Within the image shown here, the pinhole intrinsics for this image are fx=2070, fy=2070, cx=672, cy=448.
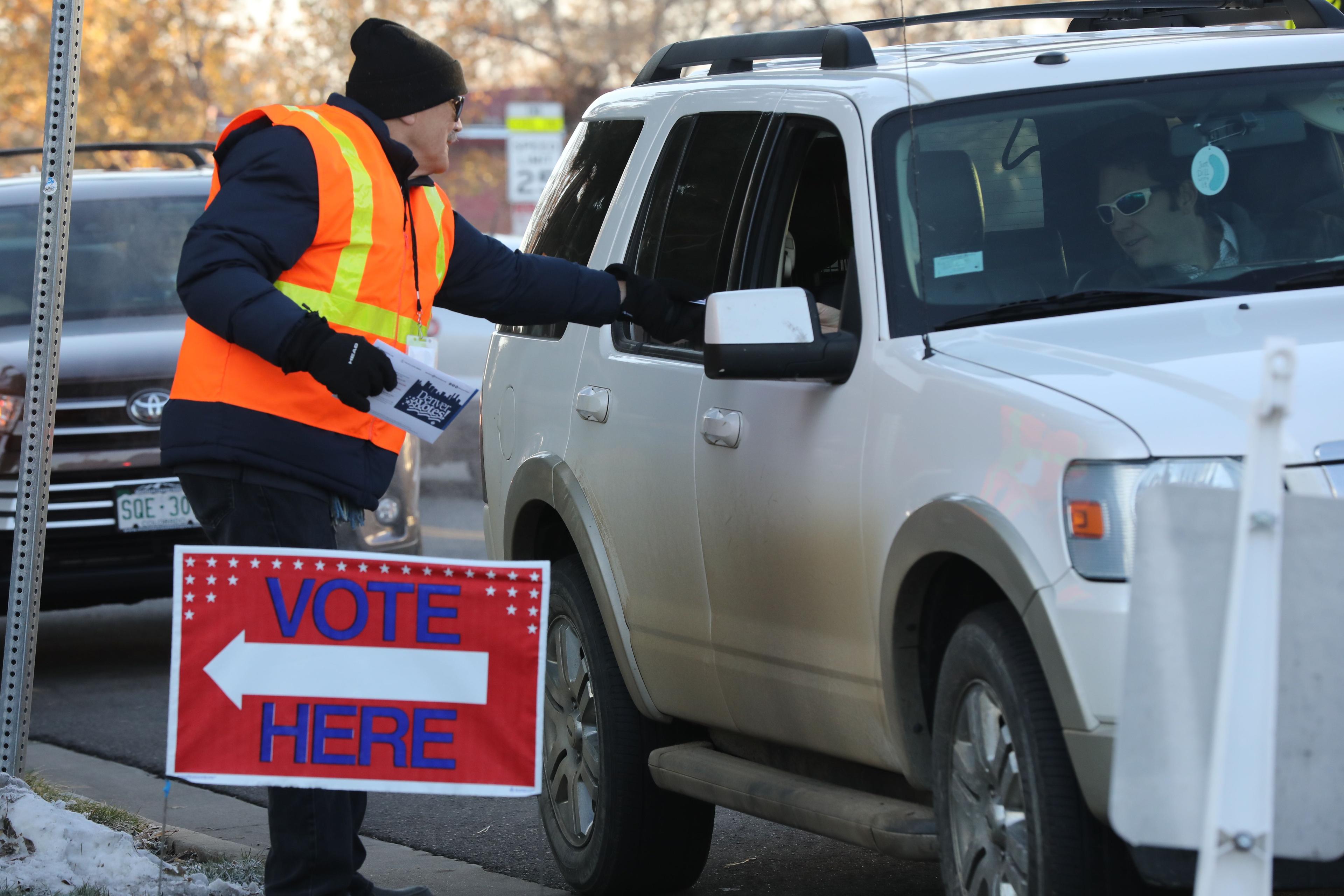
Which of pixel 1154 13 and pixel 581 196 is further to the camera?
pixel 1154 13

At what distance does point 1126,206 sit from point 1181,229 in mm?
125

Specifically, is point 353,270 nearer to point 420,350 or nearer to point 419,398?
point 420,350

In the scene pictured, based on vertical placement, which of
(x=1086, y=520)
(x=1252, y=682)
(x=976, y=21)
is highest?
(x=976, y=21)

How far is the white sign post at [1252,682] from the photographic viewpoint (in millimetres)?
2592

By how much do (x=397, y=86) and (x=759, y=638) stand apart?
4.99 feet

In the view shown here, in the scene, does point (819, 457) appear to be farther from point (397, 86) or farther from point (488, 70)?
point (488, 70)

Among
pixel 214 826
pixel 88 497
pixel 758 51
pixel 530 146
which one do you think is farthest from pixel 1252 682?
pixel 530 146

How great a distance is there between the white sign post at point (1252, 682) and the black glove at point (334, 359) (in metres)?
2.16

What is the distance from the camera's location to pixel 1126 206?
4.36 m

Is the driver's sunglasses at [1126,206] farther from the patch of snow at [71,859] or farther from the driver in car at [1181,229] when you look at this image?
the patch of snow at [71,859]

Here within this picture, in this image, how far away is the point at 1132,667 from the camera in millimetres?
2752

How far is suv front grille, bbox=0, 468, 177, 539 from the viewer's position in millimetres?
8625

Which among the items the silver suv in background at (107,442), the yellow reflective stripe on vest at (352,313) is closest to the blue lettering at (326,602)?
the yellow reflective stripe on vest at (352,313)

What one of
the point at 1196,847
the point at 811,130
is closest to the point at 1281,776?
the point at 1196,847
